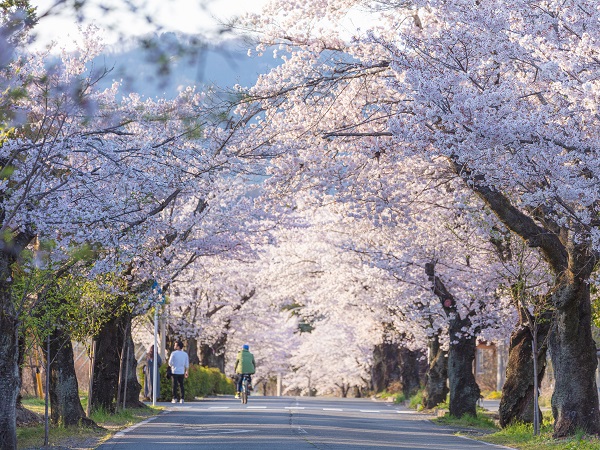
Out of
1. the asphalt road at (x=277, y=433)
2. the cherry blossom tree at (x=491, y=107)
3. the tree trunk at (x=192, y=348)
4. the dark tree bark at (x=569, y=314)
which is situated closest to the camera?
the cherry blossom tree at (x=491, y=107)

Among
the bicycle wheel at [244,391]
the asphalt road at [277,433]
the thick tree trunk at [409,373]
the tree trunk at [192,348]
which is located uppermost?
the tree trunk at [192,348]

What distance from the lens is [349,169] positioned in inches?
824

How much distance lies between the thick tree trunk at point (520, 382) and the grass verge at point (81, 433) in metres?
7.82

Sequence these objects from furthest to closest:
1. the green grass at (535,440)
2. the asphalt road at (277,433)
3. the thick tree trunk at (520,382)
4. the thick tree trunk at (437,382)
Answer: the thick tree trunk at (437,382)
the thick tree trunk at (520,382)
the green grass at (535,440)
the asphalt road at (277,433)

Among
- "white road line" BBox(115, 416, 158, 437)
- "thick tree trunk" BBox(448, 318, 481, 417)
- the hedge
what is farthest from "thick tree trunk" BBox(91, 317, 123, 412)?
the hedge

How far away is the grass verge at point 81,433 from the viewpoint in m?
16.0

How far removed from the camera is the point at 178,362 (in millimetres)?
30000

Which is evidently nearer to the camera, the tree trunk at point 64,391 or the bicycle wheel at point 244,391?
the tree trunk at point 64,391

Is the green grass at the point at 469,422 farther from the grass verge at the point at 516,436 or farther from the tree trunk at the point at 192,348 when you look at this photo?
the tree trunk at the point at 192,348

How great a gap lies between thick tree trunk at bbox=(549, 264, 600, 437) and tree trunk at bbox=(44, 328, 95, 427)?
851cm

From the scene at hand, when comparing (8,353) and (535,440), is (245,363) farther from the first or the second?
(8,353)

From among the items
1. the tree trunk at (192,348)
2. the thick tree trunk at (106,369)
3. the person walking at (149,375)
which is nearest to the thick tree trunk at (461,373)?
the thick tree trunk at (106,369)

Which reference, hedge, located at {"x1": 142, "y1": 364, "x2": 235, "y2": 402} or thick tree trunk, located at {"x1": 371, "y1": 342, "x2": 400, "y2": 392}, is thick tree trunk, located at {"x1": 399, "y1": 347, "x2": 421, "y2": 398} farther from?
hedge, located at {"x1": 142, "y1": 364, "x2": 235, "y2": 402}

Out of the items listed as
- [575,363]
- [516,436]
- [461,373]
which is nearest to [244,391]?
[461,373]
